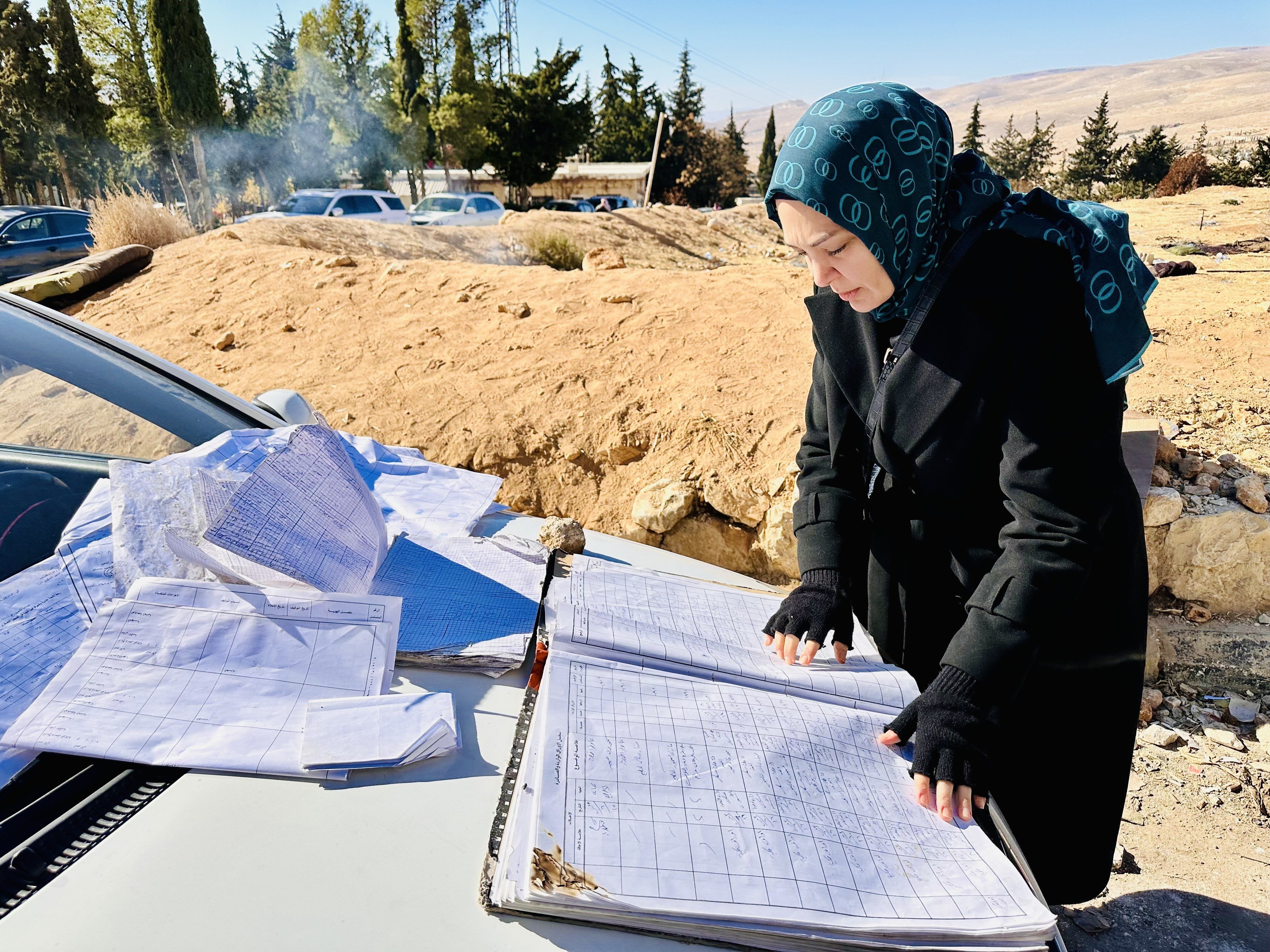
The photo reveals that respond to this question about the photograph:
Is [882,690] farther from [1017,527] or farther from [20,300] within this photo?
[20,300]

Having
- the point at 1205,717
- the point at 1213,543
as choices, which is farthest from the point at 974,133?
the point at 1205,717

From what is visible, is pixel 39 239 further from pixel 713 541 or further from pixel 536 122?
pixel 536 122

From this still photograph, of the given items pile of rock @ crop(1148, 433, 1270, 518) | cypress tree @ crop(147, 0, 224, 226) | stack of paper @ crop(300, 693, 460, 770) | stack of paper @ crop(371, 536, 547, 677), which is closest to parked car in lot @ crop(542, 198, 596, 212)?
cypress tree @ crop(147, 0, 224, 226)

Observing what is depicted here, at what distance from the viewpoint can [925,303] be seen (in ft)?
4.29

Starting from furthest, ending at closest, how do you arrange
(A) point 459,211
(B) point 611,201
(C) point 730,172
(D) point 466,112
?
(C) point 730,172 < (B) point 611,201 < (D) point 466,112 < (A) point 459,211

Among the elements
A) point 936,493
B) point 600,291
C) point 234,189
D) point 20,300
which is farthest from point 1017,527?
point 234,189

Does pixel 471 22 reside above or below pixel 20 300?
above

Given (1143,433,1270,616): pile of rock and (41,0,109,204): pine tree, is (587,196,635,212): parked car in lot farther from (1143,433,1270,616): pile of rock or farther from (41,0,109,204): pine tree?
(1143,433,1270,616): pile of rock

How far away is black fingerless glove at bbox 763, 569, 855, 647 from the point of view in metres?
1.37

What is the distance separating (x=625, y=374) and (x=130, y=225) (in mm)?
9027

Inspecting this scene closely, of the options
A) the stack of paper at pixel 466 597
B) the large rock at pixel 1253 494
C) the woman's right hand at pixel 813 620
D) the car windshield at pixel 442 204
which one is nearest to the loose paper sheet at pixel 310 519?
the stack of paper at pixel 466 597

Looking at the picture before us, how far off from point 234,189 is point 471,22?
1193 cm

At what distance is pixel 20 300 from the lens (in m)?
2.10

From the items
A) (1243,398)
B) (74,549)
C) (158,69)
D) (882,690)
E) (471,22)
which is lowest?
(1243,398)
